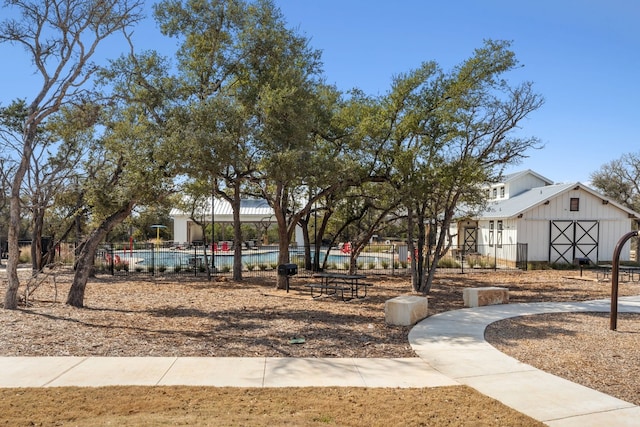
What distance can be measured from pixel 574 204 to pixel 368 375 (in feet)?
87.2

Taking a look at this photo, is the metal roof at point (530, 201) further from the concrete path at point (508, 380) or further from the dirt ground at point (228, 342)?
the concrete path at point (508, 380)

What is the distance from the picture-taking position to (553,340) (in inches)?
357

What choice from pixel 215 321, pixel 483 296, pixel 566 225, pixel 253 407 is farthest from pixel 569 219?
pixel 253 407

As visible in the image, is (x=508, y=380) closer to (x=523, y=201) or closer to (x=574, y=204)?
(x=574, y=204)

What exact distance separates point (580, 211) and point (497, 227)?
4790 millimetres

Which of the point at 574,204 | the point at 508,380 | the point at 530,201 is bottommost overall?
the point at 508,380

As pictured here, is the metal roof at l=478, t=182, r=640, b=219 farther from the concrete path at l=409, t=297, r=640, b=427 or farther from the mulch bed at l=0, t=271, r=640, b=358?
the concrete path at l=409, t=297, r=640, b=427

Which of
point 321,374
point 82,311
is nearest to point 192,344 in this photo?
point 321,374

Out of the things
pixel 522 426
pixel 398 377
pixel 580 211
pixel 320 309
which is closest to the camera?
pixel 522 426

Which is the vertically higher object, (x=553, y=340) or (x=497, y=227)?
(x=497, y=227)

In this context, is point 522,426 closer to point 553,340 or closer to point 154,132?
point 553,340

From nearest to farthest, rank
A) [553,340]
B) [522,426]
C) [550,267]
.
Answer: [522,426]
[553,340]
[550,267]

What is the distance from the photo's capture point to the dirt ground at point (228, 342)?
16.6ft

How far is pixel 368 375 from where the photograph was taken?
6.72m
